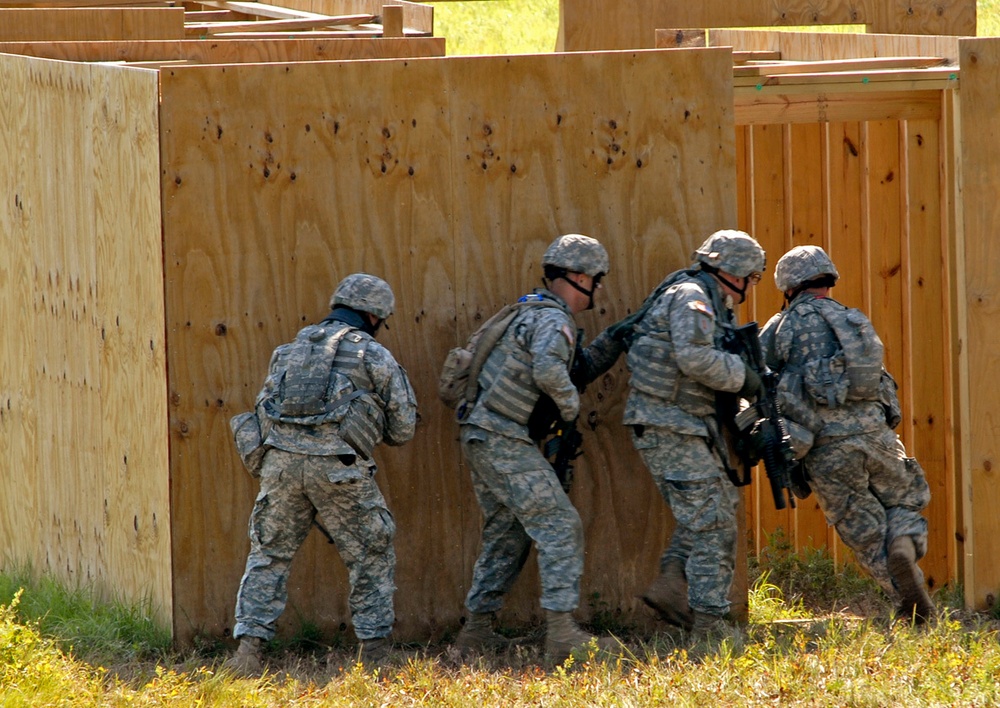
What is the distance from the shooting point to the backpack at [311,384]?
18.9ft

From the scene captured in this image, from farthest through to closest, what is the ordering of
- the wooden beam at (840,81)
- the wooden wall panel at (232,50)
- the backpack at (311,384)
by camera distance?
the wooden wall panel at (232,50) → the wooden beam at (840,81) → the backpack at (311,384)

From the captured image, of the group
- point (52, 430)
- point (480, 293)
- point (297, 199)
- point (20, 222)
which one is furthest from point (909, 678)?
point (20, 222)

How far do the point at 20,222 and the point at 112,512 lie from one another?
5.35 feet

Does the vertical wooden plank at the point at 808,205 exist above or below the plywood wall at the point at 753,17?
below

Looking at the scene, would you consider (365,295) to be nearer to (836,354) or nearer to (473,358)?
(473,358)

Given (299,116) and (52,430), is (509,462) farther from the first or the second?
(52,430)

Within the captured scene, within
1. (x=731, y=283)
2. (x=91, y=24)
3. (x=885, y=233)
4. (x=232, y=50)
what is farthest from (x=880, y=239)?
(x=91, y=24)

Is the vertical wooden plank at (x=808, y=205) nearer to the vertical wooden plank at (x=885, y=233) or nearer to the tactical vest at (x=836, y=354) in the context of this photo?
the vertical wooden plank at (x=885, y=233)

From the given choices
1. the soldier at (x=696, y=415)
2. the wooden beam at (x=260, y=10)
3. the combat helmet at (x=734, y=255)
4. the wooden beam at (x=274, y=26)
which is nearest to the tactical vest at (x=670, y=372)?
the soldier at (x=696, y=415)

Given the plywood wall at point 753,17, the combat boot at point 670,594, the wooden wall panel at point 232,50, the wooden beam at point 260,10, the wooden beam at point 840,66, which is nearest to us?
the combat boot at point 670,594

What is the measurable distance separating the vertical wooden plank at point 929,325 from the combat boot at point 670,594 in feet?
7.28

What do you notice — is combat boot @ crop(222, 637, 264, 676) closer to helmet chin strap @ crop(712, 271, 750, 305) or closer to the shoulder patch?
the shoulder patch

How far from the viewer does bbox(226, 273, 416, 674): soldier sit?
5793 millimetres

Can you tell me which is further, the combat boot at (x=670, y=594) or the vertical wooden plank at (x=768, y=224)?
the vertical wooden plank at (x=768, y=224)
